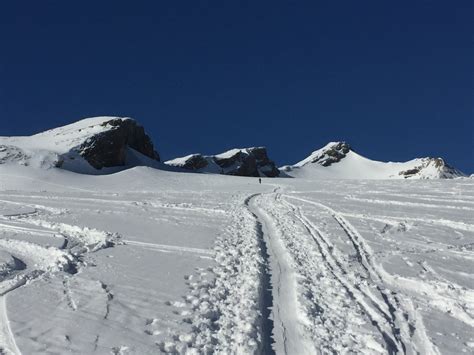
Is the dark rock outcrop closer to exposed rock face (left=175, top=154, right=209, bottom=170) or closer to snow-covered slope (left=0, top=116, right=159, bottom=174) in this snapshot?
exposed rock face (left=175, top=154, right=209, bottom=170)

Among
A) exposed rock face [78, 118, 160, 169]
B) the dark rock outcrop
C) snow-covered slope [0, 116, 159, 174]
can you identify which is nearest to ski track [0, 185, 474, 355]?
snow-covered slope [0, 116, 159, 174]

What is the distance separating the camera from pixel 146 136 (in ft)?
294

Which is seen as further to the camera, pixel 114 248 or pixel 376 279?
pixel 114 248

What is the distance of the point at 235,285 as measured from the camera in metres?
9.45

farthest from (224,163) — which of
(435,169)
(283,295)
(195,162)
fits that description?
(283,295)

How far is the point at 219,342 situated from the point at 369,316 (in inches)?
109

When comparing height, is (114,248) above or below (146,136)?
below

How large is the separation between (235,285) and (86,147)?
6371cm

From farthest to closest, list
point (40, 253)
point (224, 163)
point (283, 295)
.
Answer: point (224, 163) < point (40, 253) < point (283, 295)

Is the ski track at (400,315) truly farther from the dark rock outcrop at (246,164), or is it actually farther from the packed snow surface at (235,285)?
the dark rock outcrop at (246,164)

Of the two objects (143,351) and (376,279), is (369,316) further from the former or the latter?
(143,351)

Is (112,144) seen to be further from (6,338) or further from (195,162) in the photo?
(6,338)

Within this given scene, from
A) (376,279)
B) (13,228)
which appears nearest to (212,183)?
(13,228)

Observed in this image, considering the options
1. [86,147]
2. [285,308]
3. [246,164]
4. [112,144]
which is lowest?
[285,308]
